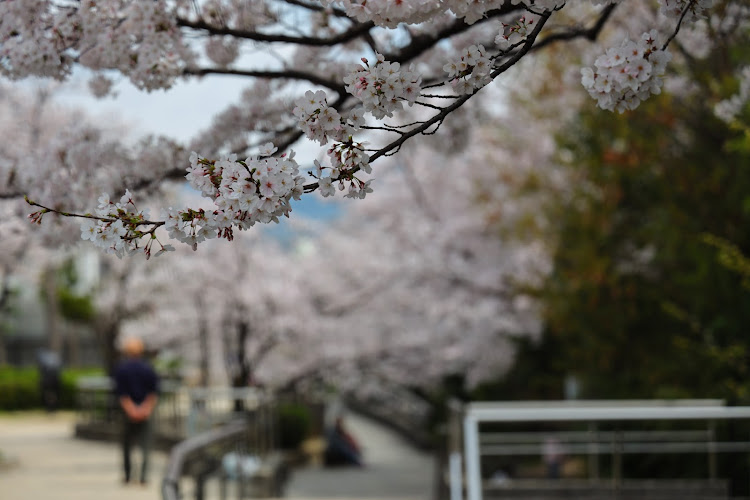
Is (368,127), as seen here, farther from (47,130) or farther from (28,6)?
(47,130)

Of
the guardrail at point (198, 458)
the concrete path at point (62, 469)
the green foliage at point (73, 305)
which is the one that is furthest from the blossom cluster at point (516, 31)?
the green foliage at point (73, 305)

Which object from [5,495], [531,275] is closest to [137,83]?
[5,495]

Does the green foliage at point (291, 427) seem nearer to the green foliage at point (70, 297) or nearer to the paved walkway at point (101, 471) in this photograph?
the paved walkway at point (101, 471)

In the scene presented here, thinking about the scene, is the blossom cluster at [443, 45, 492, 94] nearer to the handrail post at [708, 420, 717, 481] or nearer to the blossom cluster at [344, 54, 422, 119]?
the blossom cluster at [344, 54, 422, 119]

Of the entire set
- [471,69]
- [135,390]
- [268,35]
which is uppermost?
[268,35]

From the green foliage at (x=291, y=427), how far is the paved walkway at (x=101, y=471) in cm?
56

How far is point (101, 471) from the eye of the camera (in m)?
10.5

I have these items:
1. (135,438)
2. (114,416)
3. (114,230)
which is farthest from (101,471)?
(114,230)

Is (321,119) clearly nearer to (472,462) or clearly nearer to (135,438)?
(472,462)

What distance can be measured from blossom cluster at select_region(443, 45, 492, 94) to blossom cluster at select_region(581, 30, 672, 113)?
26 centimetres

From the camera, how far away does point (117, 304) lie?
1873 centimetres

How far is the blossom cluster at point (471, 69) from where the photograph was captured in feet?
7.61

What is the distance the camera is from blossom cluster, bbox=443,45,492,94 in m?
2.32

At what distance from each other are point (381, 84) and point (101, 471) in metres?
9.39
